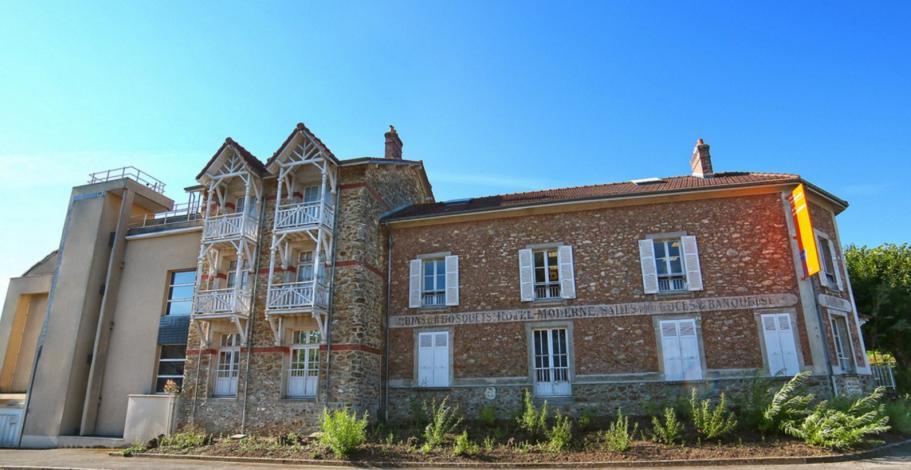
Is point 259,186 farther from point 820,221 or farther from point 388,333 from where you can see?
point 820,221

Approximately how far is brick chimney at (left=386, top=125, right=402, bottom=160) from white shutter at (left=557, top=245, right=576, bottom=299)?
738 cm

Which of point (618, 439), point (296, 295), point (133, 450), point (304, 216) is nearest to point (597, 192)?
point (618, 439)

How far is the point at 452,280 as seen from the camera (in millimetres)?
15484

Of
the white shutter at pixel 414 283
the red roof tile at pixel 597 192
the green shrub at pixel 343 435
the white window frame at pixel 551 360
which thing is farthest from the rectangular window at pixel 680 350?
the green shrub at pixel 343 435

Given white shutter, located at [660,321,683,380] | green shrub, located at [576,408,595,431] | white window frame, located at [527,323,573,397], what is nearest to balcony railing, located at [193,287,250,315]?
white window frame, located at [527,323,573,397]

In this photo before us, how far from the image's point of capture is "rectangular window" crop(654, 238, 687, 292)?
1395 cm

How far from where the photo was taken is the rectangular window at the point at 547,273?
581 inches

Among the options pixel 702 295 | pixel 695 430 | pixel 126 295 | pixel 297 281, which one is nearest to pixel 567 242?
pixel 702 295

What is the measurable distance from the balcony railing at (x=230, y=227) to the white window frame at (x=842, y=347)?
15.5 metres

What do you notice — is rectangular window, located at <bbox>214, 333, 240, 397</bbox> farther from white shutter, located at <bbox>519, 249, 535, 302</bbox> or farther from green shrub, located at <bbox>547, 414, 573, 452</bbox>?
green shrub, located at <bbox>547, 414, 573, 452</bbox>

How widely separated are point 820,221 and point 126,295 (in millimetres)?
21071

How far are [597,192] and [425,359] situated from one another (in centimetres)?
688

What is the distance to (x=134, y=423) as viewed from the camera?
15.5 metres

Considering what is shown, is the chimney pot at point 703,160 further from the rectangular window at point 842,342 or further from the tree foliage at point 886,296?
the tree foliage at point 886,296
